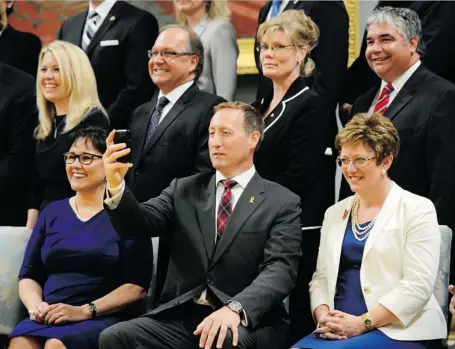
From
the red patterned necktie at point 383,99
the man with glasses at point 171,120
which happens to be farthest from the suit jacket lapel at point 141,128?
the red patterned necktie at point 383,99

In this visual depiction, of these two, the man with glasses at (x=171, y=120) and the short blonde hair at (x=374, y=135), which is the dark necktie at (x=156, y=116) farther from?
the short blonde hair at (x=374, y=135)

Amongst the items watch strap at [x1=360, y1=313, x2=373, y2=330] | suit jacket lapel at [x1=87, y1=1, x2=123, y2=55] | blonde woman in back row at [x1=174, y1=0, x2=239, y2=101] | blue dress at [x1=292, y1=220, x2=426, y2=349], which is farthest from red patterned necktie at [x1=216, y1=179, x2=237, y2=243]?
suit jacket lapel at [x1=87, y1=1, x2=123, y2=55]

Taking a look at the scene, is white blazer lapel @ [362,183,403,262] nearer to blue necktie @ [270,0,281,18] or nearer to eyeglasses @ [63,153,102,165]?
eyeglasses @ [63,153,102,165]

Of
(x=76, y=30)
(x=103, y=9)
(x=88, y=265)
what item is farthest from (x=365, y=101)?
(x=76, y=30)

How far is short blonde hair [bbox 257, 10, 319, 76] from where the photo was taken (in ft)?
16.3

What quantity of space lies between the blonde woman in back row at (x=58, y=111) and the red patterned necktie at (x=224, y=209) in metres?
1.06

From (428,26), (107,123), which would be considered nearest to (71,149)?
(107,123)

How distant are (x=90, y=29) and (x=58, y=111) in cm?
67

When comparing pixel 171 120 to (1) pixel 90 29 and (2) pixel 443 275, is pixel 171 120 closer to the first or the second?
(1) pixel 90 29

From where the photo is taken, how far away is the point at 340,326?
389 centimetres

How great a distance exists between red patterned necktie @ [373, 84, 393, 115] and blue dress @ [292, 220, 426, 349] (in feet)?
2.66

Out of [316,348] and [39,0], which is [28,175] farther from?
[316,348]

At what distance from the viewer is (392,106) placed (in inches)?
185

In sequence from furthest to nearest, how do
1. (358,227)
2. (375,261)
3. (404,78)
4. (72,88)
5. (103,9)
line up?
1. (103,9)
2. (72,88)
3. (404,78)
4. (358,227)
5. (375,261)
